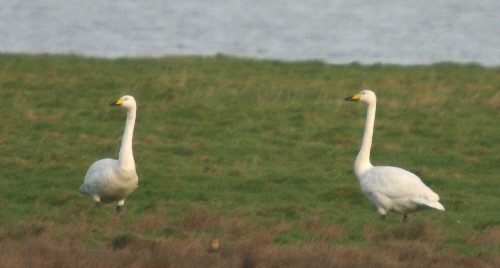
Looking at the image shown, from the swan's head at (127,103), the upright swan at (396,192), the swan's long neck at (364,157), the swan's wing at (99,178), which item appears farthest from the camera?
the swan's head at (127,103)

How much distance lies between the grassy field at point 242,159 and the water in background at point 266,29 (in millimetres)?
7189

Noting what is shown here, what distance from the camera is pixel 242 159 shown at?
65.3 ft

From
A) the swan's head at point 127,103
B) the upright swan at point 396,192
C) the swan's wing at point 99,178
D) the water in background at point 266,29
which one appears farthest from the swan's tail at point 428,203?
the water in background at point 266,29

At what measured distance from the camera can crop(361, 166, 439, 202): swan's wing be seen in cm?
1599

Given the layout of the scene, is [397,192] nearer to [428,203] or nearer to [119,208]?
[428,203]

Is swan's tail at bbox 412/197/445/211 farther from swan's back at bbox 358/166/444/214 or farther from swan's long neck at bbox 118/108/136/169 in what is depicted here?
swan's long neck at bbox 118/108/136/169

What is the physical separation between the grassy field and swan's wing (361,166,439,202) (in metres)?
0.33

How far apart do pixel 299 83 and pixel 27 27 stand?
1766 cm

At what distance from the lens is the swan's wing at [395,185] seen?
16.0 meters

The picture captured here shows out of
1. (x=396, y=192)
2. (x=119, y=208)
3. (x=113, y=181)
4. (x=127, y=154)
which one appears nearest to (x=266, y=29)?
(x=127, y=154)

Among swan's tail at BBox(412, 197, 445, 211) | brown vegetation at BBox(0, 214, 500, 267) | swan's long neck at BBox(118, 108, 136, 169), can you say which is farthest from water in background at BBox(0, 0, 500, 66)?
brown vegetation at BBox(0, 214, 500, 267)

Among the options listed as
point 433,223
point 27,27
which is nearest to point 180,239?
point 433,223

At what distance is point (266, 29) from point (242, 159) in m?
25.5

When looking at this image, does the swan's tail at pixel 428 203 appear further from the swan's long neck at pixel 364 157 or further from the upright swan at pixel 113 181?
the upright swan at pixel 113 181
